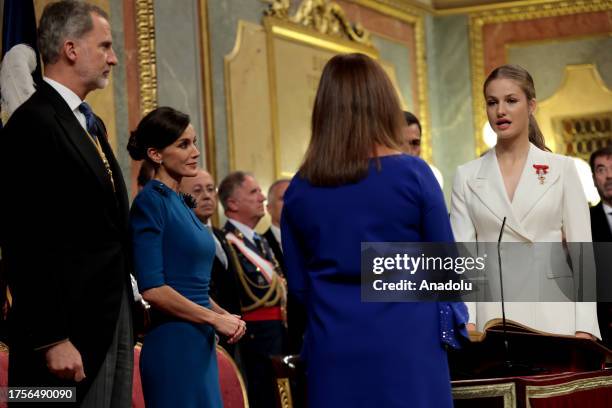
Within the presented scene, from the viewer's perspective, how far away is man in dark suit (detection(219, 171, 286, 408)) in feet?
20.7

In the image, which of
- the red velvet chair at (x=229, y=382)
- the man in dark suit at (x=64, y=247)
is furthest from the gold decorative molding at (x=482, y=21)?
the man in dark suit at (x=64, y=247)

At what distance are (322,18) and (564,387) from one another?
263 inches

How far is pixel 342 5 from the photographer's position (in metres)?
9.90

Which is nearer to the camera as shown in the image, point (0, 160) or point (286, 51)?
point (0, 160)

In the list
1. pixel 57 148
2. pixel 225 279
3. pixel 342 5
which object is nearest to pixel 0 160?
pixel 57 148

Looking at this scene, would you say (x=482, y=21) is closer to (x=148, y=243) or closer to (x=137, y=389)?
(x=137, y=389)

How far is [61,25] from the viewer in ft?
9.76

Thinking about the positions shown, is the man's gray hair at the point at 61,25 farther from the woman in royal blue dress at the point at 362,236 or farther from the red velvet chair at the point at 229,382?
the red velvet chair at the point at 229,382

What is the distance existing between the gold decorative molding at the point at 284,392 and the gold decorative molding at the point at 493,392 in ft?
1.58

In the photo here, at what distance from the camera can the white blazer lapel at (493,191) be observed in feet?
12.1

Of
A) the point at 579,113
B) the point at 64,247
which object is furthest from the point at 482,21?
the point at 64,247

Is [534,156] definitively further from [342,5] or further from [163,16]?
[342,5]

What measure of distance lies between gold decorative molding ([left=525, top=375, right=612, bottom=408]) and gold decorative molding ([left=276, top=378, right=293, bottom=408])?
2.15 feet

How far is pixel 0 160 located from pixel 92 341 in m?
0.50
